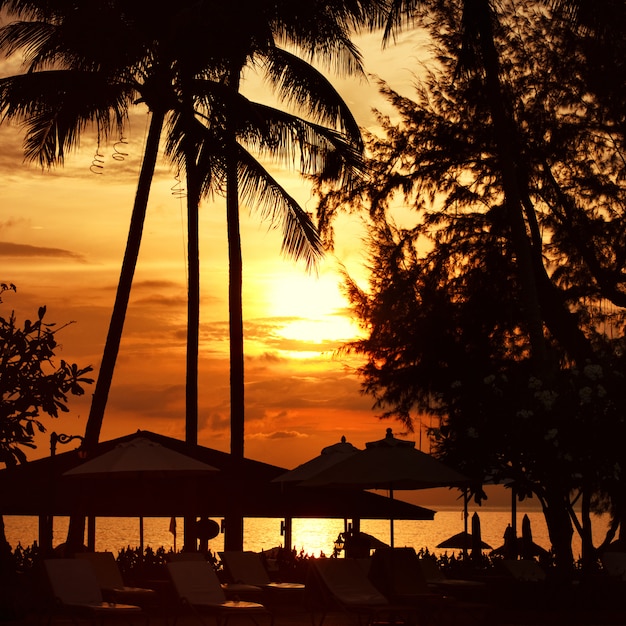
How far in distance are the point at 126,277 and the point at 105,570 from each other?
7.19m

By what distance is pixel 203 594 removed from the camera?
44.1ft

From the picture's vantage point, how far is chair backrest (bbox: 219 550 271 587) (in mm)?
16625

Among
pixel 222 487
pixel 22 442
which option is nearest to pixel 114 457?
pixel 22 442

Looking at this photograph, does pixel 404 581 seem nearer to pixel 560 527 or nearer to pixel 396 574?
pixel 396 574

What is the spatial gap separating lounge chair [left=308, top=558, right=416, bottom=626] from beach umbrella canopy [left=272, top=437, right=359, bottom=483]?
3.47m

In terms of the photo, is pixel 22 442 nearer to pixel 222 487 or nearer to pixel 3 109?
pixel 222 487

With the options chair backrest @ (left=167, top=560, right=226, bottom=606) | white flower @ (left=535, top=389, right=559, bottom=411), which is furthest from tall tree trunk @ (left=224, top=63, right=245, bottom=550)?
chair backrest @ (left=167, top=560, right=226, bottom=606)

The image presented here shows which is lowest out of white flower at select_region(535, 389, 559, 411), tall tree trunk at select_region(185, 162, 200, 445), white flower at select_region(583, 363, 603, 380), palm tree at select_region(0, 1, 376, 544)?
white flower at select_region(535, 389, 559, 411)

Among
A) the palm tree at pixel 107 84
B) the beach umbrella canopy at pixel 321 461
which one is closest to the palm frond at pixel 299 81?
the palm tree at pixel 107 84

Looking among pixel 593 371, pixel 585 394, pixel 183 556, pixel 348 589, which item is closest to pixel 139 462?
pixel 183 556

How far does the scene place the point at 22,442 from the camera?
47.1ft

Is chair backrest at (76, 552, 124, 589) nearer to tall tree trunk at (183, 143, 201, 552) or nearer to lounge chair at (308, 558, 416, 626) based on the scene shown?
lounge chair at (308, 558, 416, 626)

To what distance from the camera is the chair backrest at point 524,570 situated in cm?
1769

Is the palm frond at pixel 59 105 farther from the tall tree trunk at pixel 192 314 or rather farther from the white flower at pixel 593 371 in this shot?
the white flower at pixel 593 371
